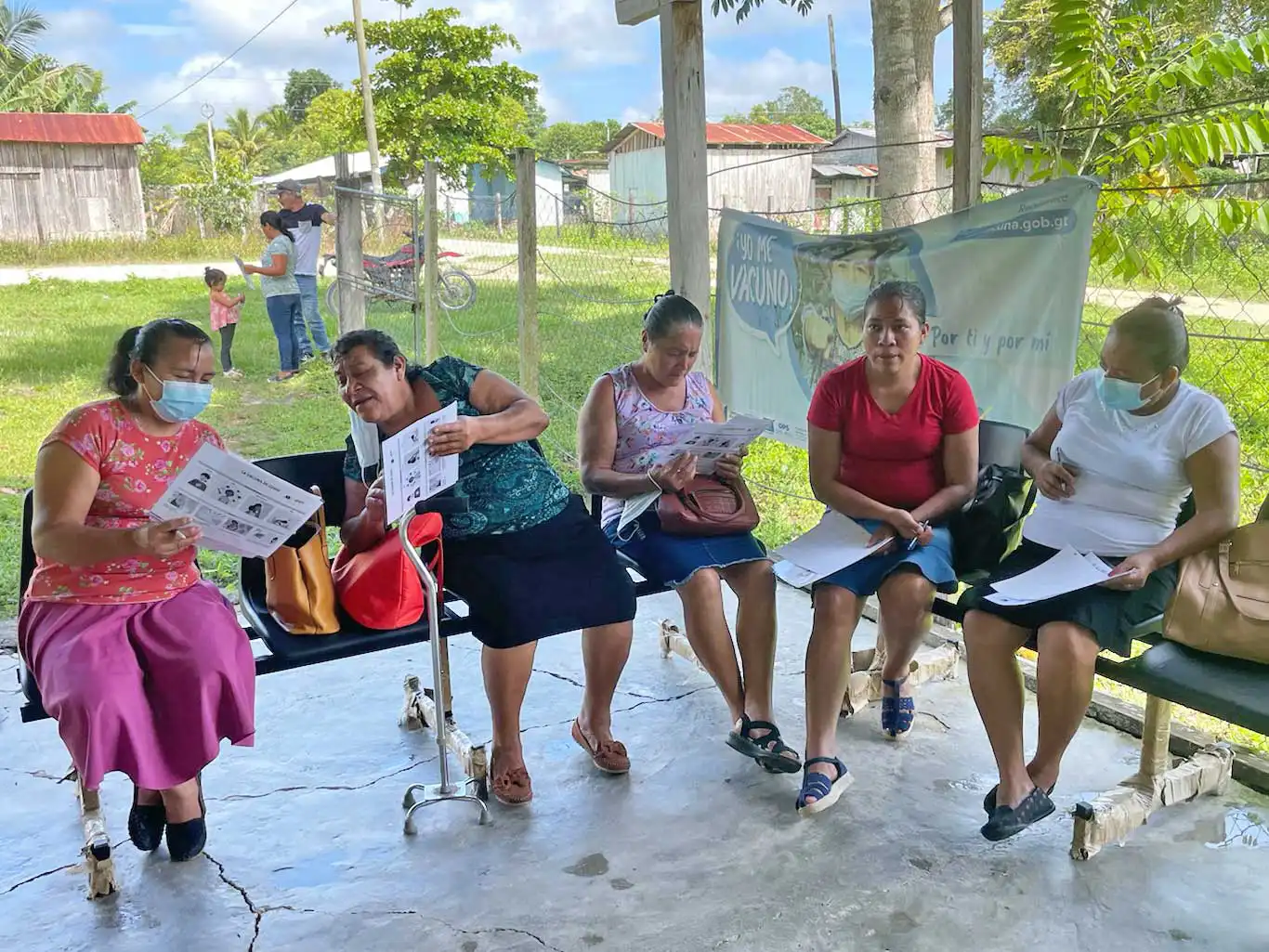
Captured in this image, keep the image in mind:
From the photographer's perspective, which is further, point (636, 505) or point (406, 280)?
point (406, 280)

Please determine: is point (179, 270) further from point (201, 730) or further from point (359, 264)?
point (201, 730)

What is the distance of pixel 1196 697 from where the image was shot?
8.32 ft

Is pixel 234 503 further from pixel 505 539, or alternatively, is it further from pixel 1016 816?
pixel 1016 816

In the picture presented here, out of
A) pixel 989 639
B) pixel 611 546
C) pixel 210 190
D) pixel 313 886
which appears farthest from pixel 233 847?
pixel 210 190

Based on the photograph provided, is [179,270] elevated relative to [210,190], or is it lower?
lower

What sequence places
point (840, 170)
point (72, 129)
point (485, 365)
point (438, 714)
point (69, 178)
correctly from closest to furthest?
point (438, 714) → point (485, 365) → point (69, 178) → point (72, 129) → point (840, 170)

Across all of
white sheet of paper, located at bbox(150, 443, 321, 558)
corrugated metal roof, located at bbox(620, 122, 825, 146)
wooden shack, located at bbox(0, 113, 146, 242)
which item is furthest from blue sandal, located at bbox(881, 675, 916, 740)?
corrugated metal roof, located at bbox(620, 122, 825, 146)

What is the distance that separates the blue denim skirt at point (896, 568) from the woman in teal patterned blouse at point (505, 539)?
2.14 feet

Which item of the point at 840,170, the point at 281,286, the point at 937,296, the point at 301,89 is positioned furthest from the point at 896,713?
the point at 301,89

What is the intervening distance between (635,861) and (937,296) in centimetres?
226

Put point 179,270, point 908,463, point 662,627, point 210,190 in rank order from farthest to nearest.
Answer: point 210,190 < point 179,270 < point 662,627 < point 908,463

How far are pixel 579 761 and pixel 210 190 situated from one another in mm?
24530

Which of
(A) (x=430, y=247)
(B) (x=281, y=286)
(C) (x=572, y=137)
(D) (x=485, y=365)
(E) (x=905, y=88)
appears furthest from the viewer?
(C) (x=572, y=137)

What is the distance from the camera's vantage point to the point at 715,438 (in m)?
3.27
